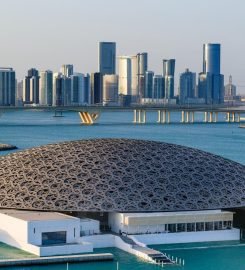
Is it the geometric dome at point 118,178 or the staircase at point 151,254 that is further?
the geometric dome at point 118,178

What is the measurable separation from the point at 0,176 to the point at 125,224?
180 inches

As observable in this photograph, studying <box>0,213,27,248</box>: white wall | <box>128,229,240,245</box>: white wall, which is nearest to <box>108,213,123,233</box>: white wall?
<box>128,229,240,245</box>: white wall

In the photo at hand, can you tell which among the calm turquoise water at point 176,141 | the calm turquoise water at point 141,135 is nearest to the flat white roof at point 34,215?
the calm turquoise water at point 176,141

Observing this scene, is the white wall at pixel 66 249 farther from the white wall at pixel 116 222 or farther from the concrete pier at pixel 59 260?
the white wall at pixel 116 222

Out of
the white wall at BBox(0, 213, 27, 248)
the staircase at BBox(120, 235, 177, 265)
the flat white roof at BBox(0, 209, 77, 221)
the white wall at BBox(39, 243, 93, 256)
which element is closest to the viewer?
the staircase at BBox(120, 235, 177, 265)

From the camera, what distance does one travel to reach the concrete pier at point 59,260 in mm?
22281

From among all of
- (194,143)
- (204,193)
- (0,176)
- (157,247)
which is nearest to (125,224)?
(157,247)

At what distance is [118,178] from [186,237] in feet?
8.92

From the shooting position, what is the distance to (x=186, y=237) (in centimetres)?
2570

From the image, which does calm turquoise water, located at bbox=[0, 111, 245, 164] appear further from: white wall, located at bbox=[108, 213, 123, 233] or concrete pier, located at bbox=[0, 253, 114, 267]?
concrete pier, located at bbox=[0, 253, 114, 267]

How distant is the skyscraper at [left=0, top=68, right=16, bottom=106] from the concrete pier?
4613 inches

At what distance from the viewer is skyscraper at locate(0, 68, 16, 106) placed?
14075 centimetres

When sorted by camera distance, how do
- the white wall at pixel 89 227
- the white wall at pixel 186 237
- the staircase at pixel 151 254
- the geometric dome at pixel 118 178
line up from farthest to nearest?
the geometric dome at pixel 118 178
the white wall at pixel 186 237
the white wall at pixel 89 227
the staircase at pixel 151 254

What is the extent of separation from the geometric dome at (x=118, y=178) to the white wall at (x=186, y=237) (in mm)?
831
